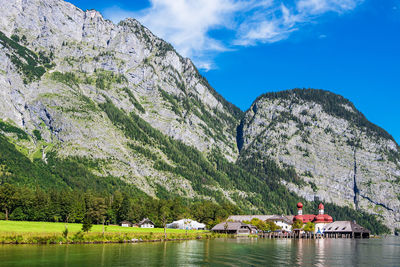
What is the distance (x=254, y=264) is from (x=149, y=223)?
439 feet

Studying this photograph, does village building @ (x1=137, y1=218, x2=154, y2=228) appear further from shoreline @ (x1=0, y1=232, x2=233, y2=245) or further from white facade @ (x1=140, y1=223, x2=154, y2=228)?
shoreline @ (x1=0, y1=232, x2=233, y2=245)

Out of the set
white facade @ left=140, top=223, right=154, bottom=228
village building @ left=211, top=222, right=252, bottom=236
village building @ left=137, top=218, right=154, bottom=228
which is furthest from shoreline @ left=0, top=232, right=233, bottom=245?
village building @ left=211, top=222, right=252, bottom=236

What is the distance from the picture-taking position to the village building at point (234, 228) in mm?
188250

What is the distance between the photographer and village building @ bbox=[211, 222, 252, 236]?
188250mm

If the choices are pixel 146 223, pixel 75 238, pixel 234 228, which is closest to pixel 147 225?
pixel 146 223

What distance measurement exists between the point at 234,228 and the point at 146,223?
44.6 metres

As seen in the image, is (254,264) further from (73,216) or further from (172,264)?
(73,216)

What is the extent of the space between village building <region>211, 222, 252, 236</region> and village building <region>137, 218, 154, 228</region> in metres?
31.9

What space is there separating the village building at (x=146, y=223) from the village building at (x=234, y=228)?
3195cm

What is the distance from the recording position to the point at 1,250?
76688 mm

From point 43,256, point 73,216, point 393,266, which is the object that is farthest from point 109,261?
point 73,216

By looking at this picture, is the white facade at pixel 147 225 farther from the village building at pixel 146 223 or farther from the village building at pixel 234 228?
the village building at pixel 234 228

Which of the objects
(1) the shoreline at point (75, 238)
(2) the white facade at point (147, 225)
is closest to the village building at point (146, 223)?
(2) the white facade at point (147, 225)

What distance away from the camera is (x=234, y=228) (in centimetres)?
18825
